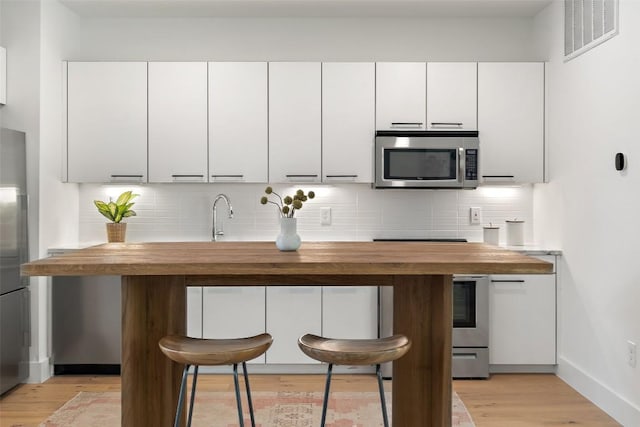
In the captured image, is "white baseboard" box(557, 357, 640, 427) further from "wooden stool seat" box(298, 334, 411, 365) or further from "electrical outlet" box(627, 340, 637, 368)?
"wooden stool seat" box(298, 334, 411, 365)

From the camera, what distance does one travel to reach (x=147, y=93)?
14.3ft

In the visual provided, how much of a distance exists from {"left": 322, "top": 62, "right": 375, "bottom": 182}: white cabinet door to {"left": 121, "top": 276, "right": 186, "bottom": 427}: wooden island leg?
6.56ft

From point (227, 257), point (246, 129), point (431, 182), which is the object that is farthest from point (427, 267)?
point (246, 129)

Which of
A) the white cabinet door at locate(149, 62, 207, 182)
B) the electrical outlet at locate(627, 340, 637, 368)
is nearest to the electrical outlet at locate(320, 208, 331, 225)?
the white cabinet door at locate(149, 62, 207, 182)

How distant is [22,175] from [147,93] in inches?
40.8

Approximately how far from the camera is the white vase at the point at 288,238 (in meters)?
2.61

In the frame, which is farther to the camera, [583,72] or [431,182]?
[431,182]

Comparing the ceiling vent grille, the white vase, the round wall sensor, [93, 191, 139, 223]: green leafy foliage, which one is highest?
the ceiling vent grille

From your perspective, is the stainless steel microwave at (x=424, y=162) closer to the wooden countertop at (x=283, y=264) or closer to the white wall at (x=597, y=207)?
the white wall at (x=597, y=207)

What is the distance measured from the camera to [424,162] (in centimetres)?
429

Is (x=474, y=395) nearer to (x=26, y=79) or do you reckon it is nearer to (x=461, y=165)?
(x=461, y=165)

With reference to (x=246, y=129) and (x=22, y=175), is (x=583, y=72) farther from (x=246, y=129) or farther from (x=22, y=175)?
(x=22, y=175)

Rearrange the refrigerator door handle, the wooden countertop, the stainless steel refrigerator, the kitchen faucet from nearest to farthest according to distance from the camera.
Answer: the wooden countertop < the stainless steel refrigerator < the refrigerator door handle < the kitchen faucet

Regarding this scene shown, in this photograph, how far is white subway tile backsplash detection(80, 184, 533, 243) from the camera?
15.4 feet
